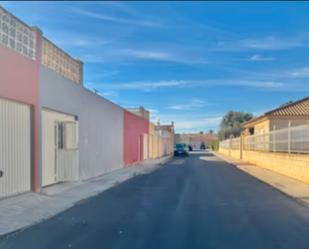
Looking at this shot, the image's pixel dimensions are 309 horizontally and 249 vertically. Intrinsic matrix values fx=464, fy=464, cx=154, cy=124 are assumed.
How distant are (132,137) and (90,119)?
15.7 meters

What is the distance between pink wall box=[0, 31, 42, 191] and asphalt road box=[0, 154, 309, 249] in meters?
2.47

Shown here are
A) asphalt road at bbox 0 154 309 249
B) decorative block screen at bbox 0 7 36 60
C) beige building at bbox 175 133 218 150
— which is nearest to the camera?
asphalt road at bbox 0 154 309 249

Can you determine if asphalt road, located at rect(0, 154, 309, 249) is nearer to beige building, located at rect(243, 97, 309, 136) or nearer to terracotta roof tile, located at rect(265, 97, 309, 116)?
beige building, located at rect(243, 97, 309, 136)

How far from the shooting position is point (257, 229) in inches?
348

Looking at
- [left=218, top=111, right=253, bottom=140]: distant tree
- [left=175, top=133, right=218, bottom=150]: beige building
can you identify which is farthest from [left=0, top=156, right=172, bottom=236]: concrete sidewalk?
[left=175, top=133, right=218, bottom=150]: beige building

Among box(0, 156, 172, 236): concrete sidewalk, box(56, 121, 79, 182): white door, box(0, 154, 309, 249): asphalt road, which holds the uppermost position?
box(56, 121, 79, 182): white door

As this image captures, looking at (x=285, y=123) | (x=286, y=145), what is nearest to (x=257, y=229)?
(x=286, y=145)

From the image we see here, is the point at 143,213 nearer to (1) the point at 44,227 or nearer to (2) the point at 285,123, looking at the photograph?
(1) the point at 44,227

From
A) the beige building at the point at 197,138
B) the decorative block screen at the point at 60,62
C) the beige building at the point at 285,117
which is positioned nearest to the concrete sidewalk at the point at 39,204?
the decorative block screen at the point at 60,62

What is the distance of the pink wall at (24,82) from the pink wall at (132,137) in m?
18.7

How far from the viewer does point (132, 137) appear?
37188mm

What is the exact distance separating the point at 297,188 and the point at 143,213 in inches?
300

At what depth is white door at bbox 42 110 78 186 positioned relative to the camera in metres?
15.7

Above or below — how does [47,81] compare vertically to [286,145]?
above
